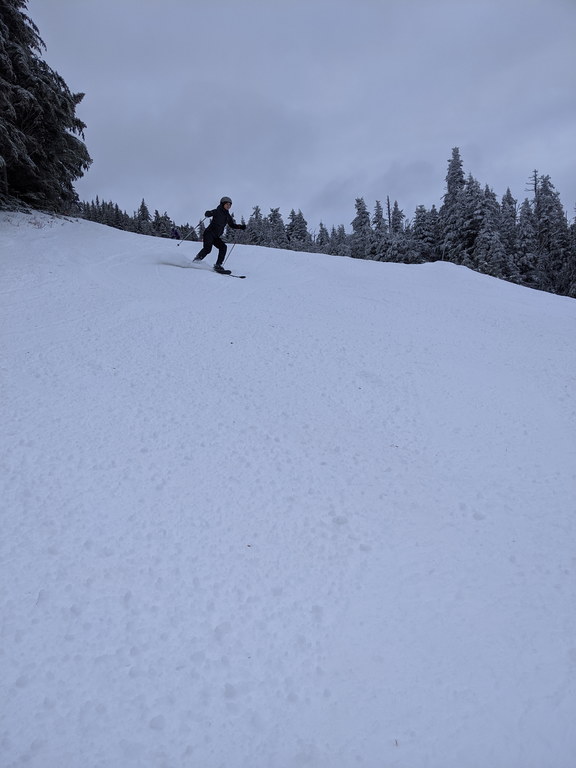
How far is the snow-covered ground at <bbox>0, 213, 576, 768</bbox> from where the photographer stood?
2139 mm

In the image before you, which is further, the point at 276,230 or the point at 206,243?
the point at 276,230

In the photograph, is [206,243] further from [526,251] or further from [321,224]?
[321,224]

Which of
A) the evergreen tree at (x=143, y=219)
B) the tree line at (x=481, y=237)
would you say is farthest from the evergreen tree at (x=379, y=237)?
the evergreen tree at (x=143, y=219)

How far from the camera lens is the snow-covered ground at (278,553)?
7.02 feet

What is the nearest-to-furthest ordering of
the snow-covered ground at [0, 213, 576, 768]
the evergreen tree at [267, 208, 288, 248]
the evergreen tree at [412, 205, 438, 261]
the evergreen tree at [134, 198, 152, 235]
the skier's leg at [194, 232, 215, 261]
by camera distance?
the snow-covered ground at [0, 213, 576, 768], the skier's leg at [194, 232, 215, 261], the evergreen tree at [412, 205, 438, 261], the evergreen tree at [267, 208, 288, 248], the evergreen tree at [134, 198, 152, 235]

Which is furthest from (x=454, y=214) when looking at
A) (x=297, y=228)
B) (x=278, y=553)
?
(x=278, y=553)

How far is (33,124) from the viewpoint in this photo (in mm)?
12133

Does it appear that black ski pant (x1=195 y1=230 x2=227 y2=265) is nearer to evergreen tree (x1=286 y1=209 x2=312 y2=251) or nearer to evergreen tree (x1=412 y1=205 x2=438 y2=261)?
evergreen tree (x1=412 y1=205 x2=438 y2=261)

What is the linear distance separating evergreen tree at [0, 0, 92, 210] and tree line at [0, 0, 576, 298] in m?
0.03

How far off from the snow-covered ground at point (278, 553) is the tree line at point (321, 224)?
→ 24.3ft

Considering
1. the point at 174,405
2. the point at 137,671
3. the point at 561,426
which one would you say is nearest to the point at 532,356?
the point at 561,426

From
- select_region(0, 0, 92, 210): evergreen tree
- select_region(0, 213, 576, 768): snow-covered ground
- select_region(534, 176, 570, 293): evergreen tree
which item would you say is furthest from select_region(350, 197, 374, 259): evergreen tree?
select_region(0, 213, 576, 768): snow-covered ground

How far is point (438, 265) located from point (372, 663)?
12.1 metres

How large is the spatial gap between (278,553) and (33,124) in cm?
1476
